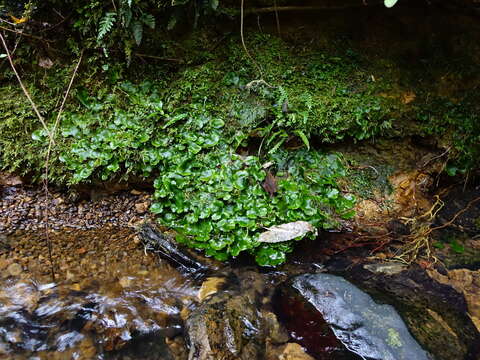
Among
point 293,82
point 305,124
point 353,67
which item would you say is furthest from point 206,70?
point 353,67

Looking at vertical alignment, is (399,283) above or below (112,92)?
below

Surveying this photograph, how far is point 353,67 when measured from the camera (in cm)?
423

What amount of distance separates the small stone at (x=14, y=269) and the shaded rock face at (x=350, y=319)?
2.57 metres

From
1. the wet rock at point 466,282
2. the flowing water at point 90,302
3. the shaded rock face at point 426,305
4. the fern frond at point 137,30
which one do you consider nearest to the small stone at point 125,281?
the flowing water at point 90,302

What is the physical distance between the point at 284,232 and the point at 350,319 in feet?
3.22

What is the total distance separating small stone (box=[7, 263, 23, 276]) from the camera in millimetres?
A: 3215

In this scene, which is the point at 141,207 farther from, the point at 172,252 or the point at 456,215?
the point at 456,215

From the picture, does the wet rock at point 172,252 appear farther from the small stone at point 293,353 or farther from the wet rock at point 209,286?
the small stone at point 293,353

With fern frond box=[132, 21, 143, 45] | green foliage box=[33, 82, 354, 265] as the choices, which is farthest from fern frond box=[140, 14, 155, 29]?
green foliage box=[33, 82, 354, 265]

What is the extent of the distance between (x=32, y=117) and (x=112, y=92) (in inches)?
37.0

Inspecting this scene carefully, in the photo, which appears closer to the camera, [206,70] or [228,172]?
[228,172]

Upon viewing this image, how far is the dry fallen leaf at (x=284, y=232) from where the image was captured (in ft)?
10.8

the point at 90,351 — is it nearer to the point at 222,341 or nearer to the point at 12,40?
the point at 222,341

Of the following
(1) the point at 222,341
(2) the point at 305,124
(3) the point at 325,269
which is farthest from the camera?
(2) the point at 305,124
